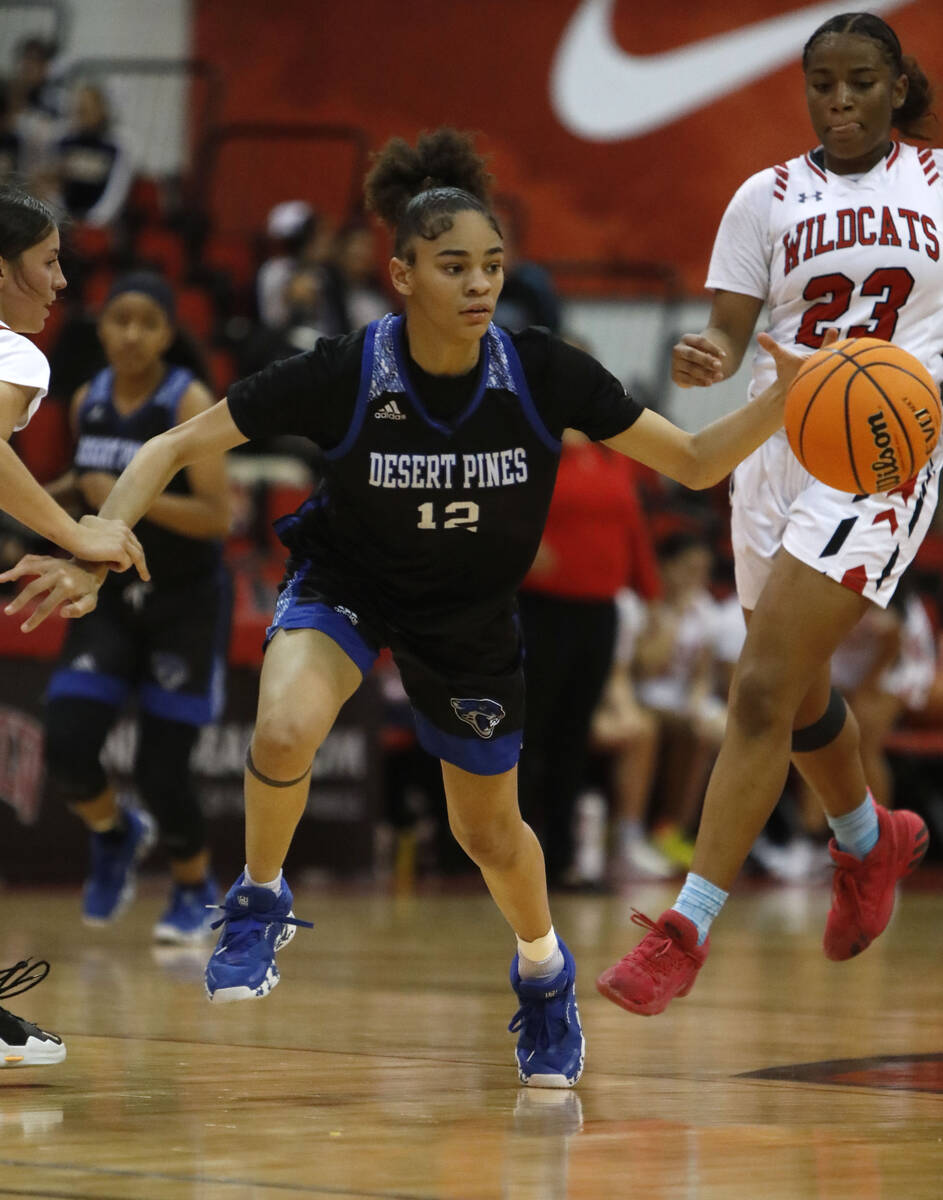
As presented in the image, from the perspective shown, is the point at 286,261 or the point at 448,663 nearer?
the point at 448,663

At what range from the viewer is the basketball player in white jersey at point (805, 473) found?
15.6 feet

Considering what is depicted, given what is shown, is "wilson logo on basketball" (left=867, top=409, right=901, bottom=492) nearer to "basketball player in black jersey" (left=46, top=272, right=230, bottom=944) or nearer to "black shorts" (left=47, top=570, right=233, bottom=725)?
"basketball player in black jersey" (left=46, top=272, right=230, bottom=944)

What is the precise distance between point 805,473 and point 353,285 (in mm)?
8160

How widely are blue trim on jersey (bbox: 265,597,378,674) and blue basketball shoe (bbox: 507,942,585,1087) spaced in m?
0.75

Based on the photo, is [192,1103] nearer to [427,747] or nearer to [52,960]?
[427,747]

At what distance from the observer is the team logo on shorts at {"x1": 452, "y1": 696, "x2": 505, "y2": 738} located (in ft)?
14.0

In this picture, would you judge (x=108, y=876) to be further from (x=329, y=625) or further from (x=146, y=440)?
(x=329, y=625)

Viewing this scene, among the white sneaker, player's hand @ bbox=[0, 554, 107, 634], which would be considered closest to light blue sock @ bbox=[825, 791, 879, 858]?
player's hand @ bbox=[0, 554, 107, 634]

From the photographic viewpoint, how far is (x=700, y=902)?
4715 millimetres

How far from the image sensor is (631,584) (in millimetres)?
10133

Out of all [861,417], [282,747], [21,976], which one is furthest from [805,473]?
[21,976]

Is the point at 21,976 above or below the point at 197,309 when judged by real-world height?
above

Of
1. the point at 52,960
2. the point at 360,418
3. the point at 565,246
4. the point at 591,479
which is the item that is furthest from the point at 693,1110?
the point at 565,246

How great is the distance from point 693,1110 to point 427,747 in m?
0.96
